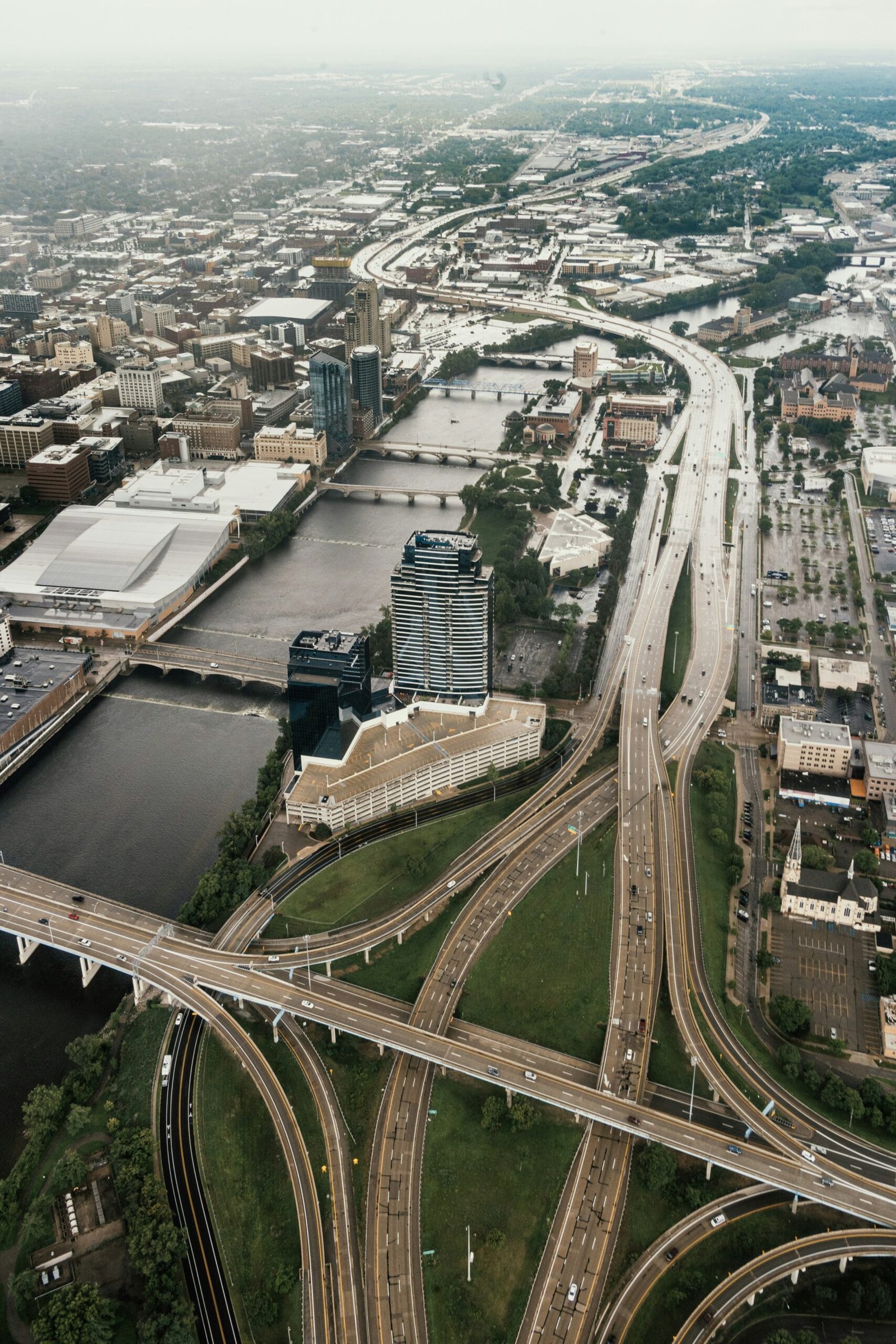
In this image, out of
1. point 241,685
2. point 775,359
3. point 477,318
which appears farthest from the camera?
point 477,318

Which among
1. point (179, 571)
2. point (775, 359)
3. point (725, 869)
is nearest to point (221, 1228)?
point (725, 869)

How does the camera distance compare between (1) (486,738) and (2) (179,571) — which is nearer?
(1) (486,738)

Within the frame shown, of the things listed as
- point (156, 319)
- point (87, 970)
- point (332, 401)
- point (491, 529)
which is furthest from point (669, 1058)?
point (156, 319)

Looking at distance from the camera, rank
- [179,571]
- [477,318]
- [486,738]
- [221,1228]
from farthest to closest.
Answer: [477,318]
[179,571]
[486,738]
[221,1228]

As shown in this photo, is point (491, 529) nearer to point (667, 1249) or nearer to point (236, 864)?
point (236, 864)

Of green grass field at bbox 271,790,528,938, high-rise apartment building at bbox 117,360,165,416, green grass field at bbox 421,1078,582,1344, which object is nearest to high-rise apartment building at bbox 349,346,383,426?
high-rise apartment building at bbox 117,360,165,416

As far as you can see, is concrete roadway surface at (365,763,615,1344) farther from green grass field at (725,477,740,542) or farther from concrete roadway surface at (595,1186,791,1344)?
green grass field at (725,477,740,542)

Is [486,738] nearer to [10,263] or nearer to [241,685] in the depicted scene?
[241,685]
